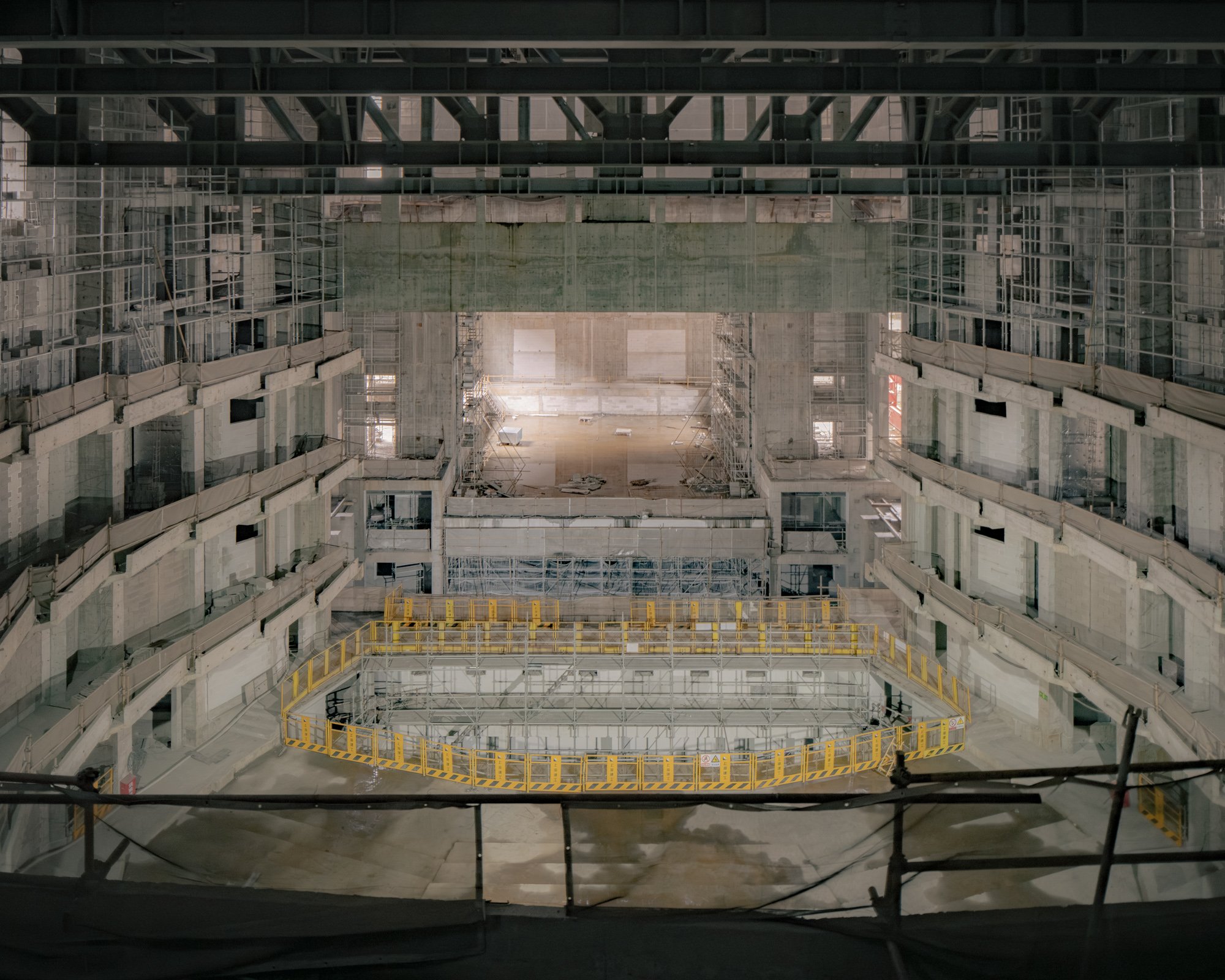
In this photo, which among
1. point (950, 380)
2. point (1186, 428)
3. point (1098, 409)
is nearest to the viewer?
point (1186, 428)

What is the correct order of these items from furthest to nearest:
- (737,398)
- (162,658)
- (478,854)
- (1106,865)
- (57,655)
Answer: (737,398) < (162,658) < (57,655) < (478,854) < (1106,865)

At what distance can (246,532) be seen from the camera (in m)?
29.8

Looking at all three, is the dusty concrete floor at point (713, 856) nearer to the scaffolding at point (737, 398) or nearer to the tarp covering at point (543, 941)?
the tarp covering at point (543, 941)

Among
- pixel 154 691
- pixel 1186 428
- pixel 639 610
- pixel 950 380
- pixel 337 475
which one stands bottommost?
pixel 639 610

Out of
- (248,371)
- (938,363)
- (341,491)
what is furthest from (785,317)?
(248,371)

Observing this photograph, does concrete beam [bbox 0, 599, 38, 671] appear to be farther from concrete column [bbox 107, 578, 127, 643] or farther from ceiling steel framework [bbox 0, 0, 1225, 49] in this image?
ceiling steel framework [bbox 0, 0, 1225, 49]

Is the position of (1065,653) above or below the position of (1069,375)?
below

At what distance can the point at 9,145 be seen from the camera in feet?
77.1

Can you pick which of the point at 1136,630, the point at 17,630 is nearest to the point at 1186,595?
the point at 1136,630

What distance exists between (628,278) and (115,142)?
1495 cm

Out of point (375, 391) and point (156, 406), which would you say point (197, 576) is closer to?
point (156, 406)

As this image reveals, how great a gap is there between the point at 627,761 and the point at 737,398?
20.3m

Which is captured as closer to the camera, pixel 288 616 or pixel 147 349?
pixel 147 349

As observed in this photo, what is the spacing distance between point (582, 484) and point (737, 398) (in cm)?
600
